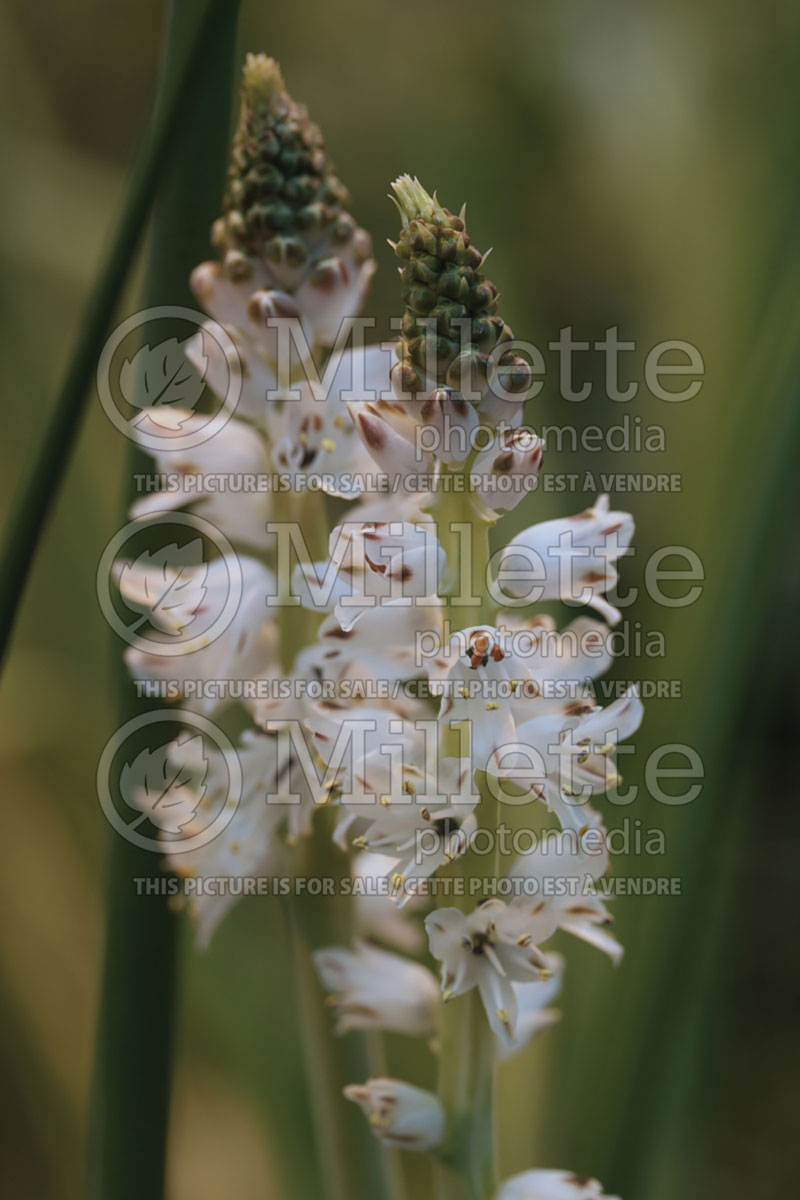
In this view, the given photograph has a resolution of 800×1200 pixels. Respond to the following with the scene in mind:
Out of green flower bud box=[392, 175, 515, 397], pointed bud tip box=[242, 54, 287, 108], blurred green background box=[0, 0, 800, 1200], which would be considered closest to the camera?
green flower bud box=[392, 175, 515, 397]

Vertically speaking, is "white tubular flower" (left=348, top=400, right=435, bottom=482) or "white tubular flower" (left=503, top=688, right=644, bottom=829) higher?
"white tubular flower" (left=348, top=400, right=435, bottom=482)

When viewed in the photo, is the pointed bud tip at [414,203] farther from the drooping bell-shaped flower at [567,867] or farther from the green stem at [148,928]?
the drooping bell-shaped flower at [567,867]

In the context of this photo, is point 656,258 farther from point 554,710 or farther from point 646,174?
point 554,710
